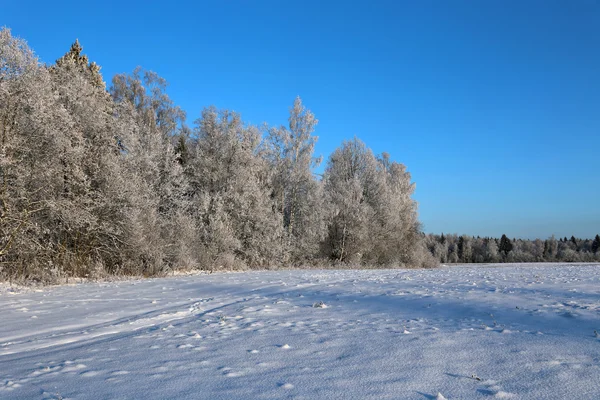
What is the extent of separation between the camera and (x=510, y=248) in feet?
327

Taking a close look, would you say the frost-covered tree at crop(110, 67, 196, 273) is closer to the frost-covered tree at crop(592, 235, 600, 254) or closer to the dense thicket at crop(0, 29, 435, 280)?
the dense thicket at crop(0, 29, 435, 280)

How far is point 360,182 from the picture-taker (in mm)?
37406

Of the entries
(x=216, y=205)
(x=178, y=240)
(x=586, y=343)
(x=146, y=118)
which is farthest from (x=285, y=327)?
(x=146, y=118)

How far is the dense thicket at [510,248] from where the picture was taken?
81.5 metres

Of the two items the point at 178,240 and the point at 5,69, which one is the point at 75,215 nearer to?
the point at 5,69

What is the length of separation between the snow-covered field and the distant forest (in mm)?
5990

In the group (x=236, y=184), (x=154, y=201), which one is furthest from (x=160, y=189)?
(x=236, y=184)

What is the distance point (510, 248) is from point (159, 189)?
96.6 meters

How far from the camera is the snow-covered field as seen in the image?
390 centimetres

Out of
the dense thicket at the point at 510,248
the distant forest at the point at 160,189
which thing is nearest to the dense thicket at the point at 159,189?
the distant forest at the point at 160,189

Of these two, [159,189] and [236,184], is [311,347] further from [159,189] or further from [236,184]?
[236,184]

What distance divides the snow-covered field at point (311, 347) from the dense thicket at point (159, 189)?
19.4 feet

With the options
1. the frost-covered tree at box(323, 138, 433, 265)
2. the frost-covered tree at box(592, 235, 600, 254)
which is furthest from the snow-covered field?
the frost-covered tree at box(592, 235, 600, 254)

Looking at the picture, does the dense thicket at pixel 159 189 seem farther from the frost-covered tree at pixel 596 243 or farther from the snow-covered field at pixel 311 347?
the frost-covered tree at pixel 596 243
